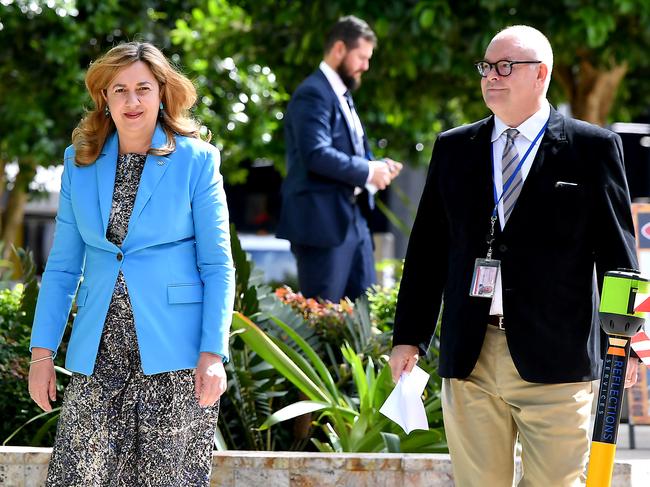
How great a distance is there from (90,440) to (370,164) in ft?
11.6

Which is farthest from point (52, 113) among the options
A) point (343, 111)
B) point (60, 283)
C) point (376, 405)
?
point (60, 283)

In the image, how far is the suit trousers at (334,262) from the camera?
23.8 ft

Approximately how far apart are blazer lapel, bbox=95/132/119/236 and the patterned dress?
58 mm

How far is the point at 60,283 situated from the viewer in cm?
405

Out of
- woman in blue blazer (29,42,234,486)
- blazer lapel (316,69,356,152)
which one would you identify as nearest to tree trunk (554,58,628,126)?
blazer lapel (316,69,356,152)

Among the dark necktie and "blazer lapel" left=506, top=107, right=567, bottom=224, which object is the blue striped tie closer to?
"blazer lapel" left=506, top=107, right=567, bottom=224

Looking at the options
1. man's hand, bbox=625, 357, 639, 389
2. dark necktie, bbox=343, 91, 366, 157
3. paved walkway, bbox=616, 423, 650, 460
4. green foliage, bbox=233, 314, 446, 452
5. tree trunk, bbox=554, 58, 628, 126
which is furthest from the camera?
tree trunk, bbox=554, 58, 628, 126

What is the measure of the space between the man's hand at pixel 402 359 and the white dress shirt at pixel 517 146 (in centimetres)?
36

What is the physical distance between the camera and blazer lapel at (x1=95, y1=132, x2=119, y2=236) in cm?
397

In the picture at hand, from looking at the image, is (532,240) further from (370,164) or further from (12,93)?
(12,93)

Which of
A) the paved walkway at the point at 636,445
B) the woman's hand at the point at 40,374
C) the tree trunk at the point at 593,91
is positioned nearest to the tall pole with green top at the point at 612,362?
the woman's hand at the point at 40,374

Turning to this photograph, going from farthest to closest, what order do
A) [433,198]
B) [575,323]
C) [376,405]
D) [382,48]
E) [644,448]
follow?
[382,48]
[644,448]
[376,405]
[433,198]
[575,323]

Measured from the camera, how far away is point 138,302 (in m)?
3.88

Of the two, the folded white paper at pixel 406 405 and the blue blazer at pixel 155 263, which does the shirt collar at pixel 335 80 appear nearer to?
the blue blazer at pixel 155 263
